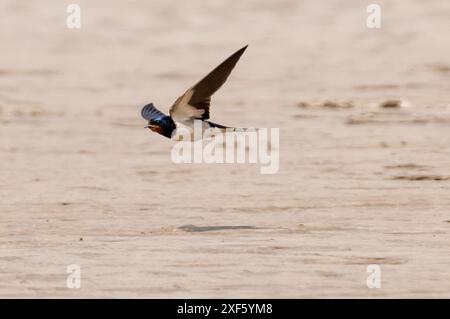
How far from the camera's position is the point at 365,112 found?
12609mm

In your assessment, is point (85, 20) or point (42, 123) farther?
point (85, 20)

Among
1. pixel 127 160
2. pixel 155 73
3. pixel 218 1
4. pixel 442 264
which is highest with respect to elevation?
pixel 218 1

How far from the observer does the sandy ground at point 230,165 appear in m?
7.06

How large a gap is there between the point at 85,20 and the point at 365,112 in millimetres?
5892

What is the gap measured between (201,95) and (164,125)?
394mm

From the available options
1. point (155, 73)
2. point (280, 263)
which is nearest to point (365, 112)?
point (155, 73)

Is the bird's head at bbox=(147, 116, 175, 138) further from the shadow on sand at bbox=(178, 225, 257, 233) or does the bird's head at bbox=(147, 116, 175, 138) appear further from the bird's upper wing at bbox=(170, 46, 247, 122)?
the shadow on sand at bbox=(178, 225, 257, 233)

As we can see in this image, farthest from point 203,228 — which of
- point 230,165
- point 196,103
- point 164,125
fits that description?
point 230,165

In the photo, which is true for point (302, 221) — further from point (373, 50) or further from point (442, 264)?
point (373, 50)

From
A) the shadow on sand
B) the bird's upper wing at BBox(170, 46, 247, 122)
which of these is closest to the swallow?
the bird's upper wing at BBox(170, 46, 247, 122)

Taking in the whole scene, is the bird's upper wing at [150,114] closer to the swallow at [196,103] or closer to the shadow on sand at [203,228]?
the swallow at [196,103]

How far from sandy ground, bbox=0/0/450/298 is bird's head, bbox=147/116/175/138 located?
1.84 ft

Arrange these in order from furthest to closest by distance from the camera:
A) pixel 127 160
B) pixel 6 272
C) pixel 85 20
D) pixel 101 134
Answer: pixel 85 20
pixel 101 134
pixel 127 160
pixel 6 272

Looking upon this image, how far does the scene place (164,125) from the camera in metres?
8.10
